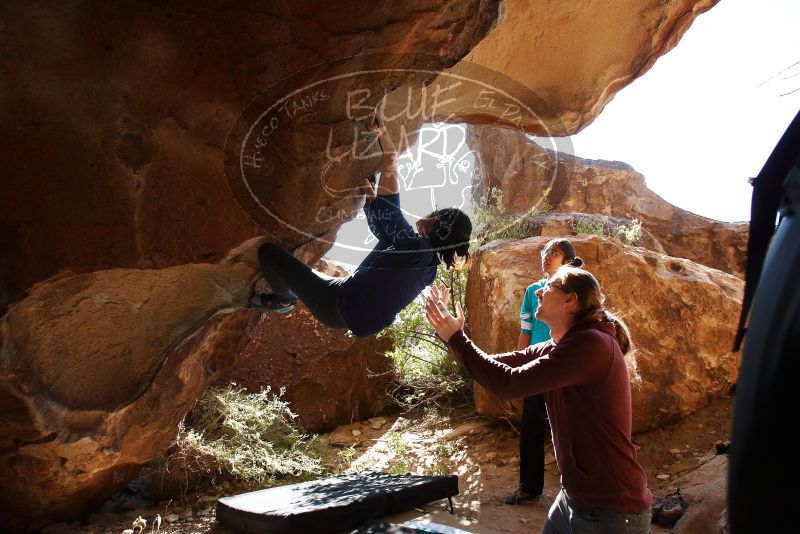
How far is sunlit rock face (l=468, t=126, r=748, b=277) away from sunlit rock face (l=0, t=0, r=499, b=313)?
32.1 ft

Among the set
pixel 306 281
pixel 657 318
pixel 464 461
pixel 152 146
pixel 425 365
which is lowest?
pixel 464 461

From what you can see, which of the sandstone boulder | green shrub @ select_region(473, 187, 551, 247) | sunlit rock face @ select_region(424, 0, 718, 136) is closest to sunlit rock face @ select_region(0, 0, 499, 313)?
the sandstone boulder

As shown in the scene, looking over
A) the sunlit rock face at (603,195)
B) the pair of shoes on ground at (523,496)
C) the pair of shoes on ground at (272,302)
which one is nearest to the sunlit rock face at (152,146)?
the pair of shoes on ground at (272,302)

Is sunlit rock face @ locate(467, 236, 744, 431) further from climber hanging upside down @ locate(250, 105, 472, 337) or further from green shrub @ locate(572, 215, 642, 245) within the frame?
climber hanging upside down @ locate(250, 105, 472, 337)

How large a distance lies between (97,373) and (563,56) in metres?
4.40

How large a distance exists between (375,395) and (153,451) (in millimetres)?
3674

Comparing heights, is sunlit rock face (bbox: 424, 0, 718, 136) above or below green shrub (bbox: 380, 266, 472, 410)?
above

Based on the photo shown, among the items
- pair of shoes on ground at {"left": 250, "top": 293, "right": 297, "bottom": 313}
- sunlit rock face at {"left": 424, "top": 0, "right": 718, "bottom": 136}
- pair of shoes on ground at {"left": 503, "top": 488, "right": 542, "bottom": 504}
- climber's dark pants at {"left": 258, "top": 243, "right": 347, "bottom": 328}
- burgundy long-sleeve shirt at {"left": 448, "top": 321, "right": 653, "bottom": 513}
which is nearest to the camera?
burgundy long-sleeve shirt at {"left": 448, "top": 321, "right": 653, "bottom": 513}

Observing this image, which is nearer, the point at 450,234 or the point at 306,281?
the point at 450,234

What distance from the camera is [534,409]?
433cm

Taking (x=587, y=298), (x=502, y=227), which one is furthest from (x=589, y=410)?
(x=502, y=227)

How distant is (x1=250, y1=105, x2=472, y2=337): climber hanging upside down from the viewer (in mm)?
3119

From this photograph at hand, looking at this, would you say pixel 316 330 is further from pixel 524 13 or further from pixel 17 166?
pixel 17 166

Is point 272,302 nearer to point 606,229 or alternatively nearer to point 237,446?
point 237,446
